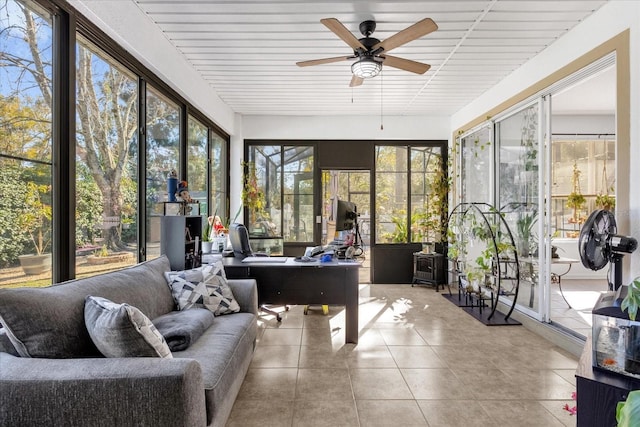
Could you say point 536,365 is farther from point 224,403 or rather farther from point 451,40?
point 451,40

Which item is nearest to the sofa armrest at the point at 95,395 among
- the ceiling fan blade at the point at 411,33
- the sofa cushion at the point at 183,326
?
the sofa cushion at the point at 183,326

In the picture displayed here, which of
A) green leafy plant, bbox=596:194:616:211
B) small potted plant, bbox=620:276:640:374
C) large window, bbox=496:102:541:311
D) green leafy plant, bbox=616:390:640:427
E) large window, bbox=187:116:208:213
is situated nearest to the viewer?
green leafy plant, bbox=616:390:640:427

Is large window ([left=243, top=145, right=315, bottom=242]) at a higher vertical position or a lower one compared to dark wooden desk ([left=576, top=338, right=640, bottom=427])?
higher

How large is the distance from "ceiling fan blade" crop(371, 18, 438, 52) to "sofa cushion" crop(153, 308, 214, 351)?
2494 mm

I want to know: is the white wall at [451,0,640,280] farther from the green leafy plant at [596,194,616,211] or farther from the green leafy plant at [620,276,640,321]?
the green leafy plant at [596,194,616,211]

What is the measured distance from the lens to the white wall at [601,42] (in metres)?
2.63

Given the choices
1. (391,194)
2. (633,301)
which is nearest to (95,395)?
(633,301)

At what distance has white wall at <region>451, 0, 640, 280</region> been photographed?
2635 mm

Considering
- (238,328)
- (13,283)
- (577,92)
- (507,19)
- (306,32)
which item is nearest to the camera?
(13,283)

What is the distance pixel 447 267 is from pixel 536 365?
131 inches

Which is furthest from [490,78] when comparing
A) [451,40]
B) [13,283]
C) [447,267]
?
[13,283]

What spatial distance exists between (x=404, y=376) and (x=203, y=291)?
1.68m

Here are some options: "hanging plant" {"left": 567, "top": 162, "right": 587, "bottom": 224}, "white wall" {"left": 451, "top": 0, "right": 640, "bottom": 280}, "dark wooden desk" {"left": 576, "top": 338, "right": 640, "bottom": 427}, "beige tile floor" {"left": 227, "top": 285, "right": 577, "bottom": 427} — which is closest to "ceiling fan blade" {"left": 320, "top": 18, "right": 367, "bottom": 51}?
"white wall" {"left": 451, "top": 0, "right": 640, "bottom": 280}

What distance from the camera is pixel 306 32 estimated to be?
3.39 m
